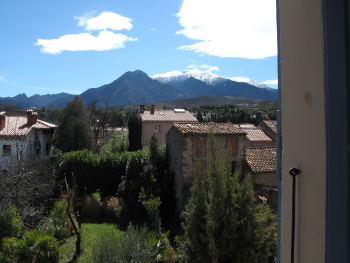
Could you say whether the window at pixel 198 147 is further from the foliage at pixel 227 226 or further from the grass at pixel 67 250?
the foliage at pixel 227 226

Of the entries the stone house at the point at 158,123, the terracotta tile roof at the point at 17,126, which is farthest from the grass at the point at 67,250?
the stone house at the point at 158,123

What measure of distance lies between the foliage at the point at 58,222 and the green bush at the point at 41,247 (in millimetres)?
3385

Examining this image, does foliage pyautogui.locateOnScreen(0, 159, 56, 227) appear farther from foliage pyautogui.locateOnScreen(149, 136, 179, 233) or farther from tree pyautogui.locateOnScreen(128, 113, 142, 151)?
tree pyautogui.locateOnScreen(128, 113, 142, 151)

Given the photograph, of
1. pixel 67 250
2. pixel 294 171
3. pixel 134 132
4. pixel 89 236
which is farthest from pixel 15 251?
pixel 134 132

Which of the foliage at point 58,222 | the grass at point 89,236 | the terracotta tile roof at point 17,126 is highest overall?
the terracotta tile roof at point 17,126

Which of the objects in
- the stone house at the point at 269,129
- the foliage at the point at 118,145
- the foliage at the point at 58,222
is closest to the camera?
the foliage at the point at 58,222

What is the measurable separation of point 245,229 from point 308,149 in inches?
428

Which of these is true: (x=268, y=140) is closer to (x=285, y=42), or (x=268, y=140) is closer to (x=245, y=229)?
(x=245, y=229)

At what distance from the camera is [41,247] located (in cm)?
1531

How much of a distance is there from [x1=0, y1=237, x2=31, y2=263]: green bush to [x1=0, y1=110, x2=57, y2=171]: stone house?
18376 millimetres

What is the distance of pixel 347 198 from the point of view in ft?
3.97

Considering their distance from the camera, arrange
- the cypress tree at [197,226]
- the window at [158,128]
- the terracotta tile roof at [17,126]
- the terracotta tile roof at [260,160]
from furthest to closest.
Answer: the window at [158,128]
the terracotta tile roof at [17,126]
the terracotta tile roof at [260,160]
the cypress tree at [197,226]

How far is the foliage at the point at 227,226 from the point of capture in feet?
38.5

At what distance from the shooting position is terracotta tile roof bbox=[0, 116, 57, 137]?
3562 cm
